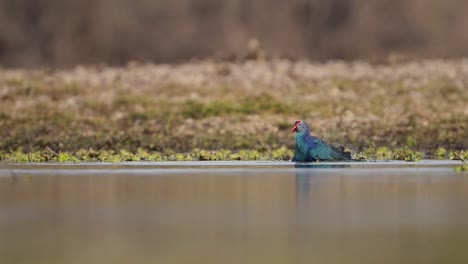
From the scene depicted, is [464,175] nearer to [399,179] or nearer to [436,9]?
[399,179]

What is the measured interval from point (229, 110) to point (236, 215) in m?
18.0

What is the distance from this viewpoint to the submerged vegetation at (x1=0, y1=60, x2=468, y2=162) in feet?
91.8

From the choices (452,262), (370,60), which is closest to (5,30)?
(370,60)

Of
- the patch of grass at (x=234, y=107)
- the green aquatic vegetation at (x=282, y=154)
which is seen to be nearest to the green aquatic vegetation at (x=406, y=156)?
the green aquatic vegetation at (x=282, y=154)

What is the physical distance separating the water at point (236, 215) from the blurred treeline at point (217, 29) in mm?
18391

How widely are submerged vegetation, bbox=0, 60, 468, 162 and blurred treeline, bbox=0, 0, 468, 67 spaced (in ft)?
5.71

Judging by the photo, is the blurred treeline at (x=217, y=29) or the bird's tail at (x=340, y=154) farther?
the blurred treeline at (x=217, y=29)

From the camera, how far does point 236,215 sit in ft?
48.2

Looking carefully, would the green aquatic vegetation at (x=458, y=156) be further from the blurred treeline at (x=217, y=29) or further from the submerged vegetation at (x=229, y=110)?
the blurred treeline at (x=217, y=29)

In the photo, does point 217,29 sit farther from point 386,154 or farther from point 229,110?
point 386,154

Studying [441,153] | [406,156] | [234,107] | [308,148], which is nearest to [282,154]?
[308,148]

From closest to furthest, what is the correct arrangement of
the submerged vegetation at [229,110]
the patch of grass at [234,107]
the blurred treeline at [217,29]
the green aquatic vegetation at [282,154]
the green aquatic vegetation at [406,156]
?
the green aquatic vegetation at [406,156]
the green aquatic vegetation at [282,154]
the submerged vegetation at [229,110]
the patch of grass at [234,107]
the blurred treeline at [217,29]

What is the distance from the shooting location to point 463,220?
1384 cm

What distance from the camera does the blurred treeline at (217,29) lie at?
40.4 metres
